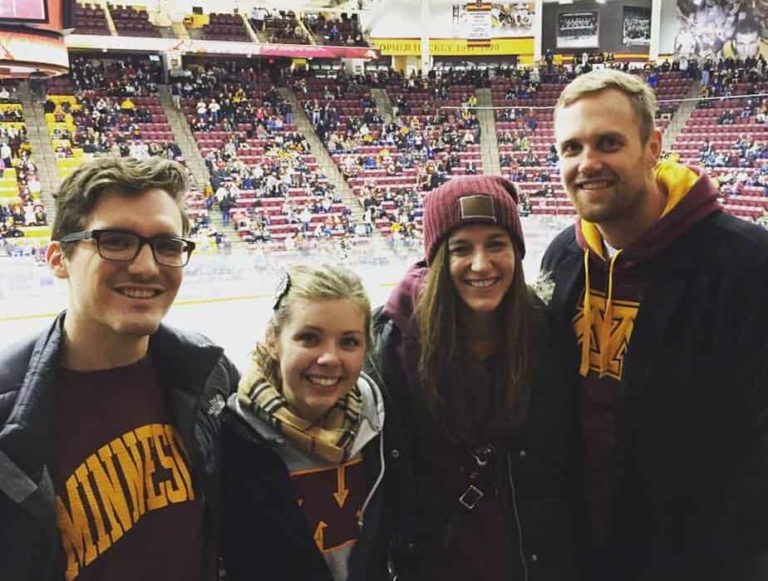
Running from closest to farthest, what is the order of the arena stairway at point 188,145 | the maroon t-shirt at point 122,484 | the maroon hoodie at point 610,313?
the maroon t-shirt at point 122,484 < the maroon hoodie at point 610,313 < the arena stairway at point 188,145

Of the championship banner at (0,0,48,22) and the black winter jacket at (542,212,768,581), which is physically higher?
the championship banner at (0,0,48,22)

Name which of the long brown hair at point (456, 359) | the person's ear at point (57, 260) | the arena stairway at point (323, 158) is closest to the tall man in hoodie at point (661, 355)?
the long brown hair at point (456, 359)

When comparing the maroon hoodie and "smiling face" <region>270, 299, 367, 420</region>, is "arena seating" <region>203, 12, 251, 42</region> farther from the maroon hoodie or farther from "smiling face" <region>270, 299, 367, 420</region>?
"smiling face" <region>270, 299, 367, 420</region>

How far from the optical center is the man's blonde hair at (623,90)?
1.93 meters

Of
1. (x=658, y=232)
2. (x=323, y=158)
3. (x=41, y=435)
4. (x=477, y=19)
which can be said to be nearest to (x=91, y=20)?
(x=323, y=158)

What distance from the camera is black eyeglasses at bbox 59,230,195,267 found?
1433mm

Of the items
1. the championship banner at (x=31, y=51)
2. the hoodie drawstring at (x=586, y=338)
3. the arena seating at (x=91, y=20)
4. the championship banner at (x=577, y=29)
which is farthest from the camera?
the championship banner at (x=577, y=29)

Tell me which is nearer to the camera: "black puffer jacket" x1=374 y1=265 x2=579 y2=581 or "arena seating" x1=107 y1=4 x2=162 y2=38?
"black puffer jacket" x1=374 y1=265 x2=579 y2=581

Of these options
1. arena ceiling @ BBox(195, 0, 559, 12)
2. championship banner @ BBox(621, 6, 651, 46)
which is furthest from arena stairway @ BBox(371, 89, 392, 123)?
championship banner @ BBox(621, 6, 651, 46)

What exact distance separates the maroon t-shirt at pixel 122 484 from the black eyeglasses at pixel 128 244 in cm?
26

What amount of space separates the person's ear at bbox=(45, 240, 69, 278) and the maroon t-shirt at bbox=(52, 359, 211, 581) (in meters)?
0.20

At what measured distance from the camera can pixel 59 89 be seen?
18.5 meters

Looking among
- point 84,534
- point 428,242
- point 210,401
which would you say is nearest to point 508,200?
point 428,242

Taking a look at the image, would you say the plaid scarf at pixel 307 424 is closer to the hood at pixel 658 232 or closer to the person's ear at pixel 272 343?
the person's ear at pixel 272 343
